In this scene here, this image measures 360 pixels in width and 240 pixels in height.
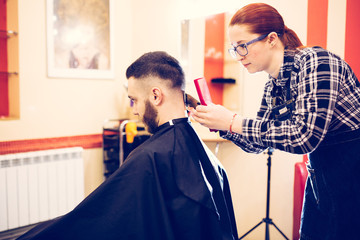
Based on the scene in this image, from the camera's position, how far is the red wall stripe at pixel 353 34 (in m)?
1.99

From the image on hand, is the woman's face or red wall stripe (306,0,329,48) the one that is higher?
red wall stripe (306,0,329,48)

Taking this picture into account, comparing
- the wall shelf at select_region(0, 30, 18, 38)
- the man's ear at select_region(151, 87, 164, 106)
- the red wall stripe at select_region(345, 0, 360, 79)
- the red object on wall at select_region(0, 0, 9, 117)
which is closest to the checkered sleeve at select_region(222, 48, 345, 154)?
the man's ear at select_region(151, 87, 164, 106)

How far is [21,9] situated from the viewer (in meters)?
2.60

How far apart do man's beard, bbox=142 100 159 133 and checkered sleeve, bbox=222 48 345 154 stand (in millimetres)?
432

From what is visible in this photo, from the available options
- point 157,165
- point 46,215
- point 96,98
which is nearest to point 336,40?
point 157,165

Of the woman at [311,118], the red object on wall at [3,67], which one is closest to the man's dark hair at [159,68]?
the woman at [311,118]

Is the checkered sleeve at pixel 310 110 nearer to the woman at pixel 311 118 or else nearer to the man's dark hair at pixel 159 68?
the woman at pixel 311 118

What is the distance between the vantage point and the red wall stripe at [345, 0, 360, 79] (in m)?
1.99

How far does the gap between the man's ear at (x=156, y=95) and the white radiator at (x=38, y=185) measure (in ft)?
6.07

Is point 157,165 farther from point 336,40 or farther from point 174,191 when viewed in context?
point 336,40

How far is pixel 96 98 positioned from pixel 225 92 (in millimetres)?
1461

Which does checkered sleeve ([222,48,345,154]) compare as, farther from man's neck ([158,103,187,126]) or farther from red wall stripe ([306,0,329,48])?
red wall stripe ([306,0,329,48])

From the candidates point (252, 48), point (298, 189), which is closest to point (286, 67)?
point (252, 48)

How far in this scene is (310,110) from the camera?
97cm
